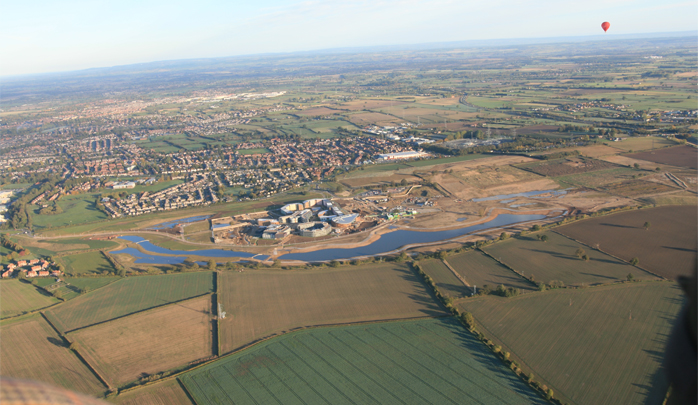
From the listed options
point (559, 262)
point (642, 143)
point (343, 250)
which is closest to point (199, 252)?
point (343, 250)

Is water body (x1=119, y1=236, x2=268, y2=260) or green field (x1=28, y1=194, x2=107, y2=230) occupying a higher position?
green field (x1=28, y1=194, x2=107, y2=230)

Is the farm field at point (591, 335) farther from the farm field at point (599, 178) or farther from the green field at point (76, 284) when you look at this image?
the green field at point (76, 284)

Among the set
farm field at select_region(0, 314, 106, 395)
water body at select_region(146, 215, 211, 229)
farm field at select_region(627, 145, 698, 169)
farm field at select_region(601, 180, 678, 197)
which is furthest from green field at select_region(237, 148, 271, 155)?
farm field at select_region(627, 145, 698, 169)

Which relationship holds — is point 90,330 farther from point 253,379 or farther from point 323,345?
point 323,345

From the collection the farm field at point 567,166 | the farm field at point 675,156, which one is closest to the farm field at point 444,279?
the farm field at point 567,166

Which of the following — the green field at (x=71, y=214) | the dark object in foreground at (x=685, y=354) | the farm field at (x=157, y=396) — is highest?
the dark object in foreground at (x=685, y=354)

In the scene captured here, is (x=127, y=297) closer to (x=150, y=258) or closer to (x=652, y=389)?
(x=150, y=258)

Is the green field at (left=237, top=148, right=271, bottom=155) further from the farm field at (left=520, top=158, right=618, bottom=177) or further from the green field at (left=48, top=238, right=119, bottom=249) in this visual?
the farm field at (left=520, top=158, right=618, bottom=177)
